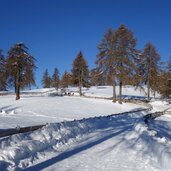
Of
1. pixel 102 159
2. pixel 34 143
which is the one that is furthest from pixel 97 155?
pixel 34 143

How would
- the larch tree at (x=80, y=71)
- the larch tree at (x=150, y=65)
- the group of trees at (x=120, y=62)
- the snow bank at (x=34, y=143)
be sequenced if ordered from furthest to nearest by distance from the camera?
1. the larch tree at (x=80, y=71)
2. the larch tree at (x=150, y=65)
3. the group of trees at (x=120, y=62)
4. the snow bank at (x=34, y=143)

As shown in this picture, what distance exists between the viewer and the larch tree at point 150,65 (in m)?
56.5

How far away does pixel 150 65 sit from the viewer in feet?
187


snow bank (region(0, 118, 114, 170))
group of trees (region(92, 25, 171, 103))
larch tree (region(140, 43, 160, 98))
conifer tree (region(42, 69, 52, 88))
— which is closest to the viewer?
snow bank (region(0, 118, 114, 170))

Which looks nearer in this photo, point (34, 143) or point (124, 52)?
point (34, 143)

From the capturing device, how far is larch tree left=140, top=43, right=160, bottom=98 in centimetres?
5650

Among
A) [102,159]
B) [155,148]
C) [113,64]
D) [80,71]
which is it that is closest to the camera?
[102,159]

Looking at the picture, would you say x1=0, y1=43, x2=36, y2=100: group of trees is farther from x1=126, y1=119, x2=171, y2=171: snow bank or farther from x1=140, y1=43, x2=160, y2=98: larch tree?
x1=126, y1=119, x2=171, y2=171: snow bank

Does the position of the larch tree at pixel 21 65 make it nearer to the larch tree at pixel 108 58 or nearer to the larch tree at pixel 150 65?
the larch tree at pixel 108 58

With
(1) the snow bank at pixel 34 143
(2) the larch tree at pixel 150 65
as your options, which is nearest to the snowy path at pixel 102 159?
(1) the snow bank at pixel 34 143

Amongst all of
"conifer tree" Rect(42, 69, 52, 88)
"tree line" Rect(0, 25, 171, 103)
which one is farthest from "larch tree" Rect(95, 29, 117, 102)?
"conifer tree" Rect(42, 69, 52, 88)

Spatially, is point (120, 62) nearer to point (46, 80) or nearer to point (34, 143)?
point (34, 143)

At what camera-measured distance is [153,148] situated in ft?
40.5

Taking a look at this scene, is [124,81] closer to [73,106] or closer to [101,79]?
[101,79]
